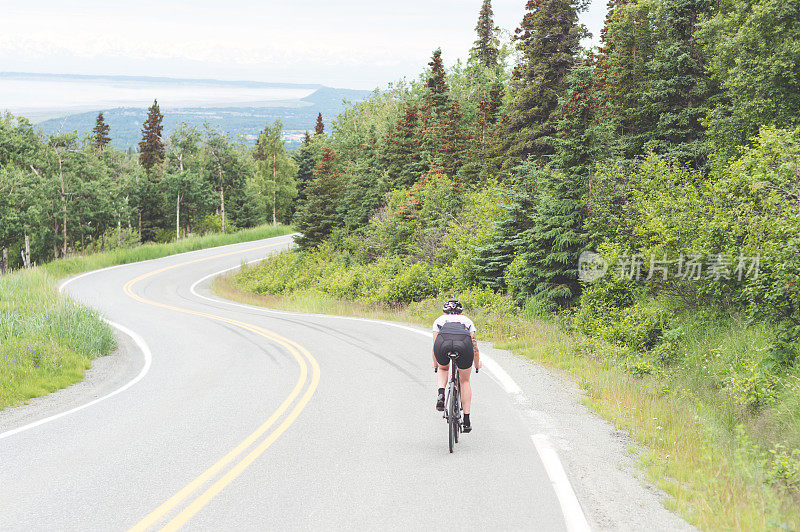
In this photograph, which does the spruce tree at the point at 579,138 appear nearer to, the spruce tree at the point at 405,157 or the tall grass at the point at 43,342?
the tall grass at the point at 43,342

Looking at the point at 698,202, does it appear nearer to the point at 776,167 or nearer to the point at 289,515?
the point at 776,167

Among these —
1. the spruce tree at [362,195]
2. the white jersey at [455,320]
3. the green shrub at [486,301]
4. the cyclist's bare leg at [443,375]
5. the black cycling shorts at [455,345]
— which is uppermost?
the spruce tree at [362,195]

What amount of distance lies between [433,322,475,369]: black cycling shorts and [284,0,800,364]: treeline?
4.99m

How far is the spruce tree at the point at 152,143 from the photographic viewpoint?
77000 millimetres

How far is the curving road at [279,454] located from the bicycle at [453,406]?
199mm

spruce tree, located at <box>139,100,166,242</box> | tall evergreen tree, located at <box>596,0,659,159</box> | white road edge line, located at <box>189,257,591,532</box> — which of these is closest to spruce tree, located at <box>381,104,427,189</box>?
tall evergreen tree, located at <box>596,0,659,159</box>

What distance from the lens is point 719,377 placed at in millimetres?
10383

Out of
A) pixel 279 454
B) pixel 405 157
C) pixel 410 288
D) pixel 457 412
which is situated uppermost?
pixel 405 157

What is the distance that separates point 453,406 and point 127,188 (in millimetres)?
71226

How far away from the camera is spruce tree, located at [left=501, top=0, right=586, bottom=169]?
2478cm

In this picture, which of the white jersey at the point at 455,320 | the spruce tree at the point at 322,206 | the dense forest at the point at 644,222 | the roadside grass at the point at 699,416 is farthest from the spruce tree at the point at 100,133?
the white jersey at the point at 455,320

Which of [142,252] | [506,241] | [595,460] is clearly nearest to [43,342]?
[595,460]

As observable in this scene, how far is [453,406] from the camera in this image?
6457mm

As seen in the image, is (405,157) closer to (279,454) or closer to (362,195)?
(362,195)
